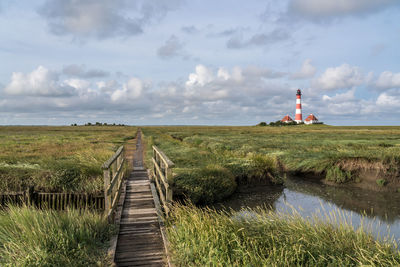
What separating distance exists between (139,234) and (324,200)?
923 cm

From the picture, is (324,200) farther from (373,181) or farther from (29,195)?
(29,195)

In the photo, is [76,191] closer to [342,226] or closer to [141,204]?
[141,204]

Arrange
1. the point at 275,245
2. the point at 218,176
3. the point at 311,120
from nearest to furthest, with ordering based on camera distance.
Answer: the point at 275,245 → the point at 218,176 → the point at 311,120

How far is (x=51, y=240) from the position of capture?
5766mm

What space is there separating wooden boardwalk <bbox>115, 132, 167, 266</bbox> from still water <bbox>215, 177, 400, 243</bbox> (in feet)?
12.2

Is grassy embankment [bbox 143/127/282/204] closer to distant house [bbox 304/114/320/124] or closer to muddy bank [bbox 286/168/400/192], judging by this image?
muddy bank [bbox 286/168/400/192]

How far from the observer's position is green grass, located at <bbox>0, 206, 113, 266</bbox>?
5316 millimetres

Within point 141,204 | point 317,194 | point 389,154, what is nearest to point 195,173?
point 141,204

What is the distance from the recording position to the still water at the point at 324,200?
36.7ft

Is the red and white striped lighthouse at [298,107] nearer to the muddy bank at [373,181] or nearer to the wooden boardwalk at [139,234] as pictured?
the muddy bank at [373,181]

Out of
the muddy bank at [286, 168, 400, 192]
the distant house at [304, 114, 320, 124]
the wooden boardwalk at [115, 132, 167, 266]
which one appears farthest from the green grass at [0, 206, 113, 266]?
the distant house at [304, 114, 320, 124]

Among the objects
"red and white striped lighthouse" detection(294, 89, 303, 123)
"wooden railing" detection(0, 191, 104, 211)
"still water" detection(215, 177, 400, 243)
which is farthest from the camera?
"red and white striped lighthouse" detection(294, 89, 303, 123)

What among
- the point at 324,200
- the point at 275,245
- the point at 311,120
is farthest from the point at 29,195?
the point at 311,120

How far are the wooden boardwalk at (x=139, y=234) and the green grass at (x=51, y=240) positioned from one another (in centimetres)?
44
